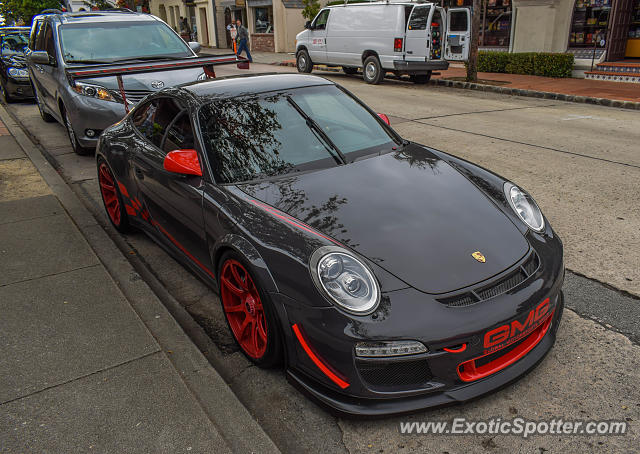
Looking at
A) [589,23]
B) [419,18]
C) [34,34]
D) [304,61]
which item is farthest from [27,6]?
[589,23]

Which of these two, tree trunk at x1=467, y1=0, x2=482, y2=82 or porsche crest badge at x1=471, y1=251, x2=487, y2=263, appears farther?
tree trunk at x1=467, y1=0, x2=482, y2=82

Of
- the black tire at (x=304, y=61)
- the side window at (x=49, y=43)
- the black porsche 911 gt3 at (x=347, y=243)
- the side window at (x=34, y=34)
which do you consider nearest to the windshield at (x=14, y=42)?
the side window at (x=34, y=34)

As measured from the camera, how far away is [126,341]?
10.7ft

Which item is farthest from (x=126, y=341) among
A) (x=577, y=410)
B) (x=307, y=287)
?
(x=577, y=410)

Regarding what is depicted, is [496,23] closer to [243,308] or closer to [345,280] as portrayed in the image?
[243,308]

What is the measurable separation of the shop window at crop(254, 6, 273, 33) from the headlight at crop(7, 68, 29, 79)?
1964 cm

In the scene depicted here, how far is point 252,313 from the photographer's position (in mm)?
2938

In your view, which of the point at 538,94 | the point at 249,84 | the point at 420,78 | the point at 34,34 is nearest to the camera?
the point at 249,84

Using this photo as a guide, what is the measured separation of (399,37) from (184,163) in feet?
42.0

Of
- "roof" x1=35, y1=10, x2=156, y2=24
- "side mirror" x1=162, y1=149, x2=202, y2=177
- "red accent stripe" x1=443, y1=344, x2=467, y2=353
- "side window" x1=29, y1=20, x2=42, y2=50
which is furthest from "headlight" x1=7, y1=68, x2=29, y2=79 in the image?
"red accent stripe" x1=443, y1=344, x2=467, y2=353

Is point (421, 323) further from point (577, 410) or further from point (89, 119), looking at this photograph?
point (89, 119)

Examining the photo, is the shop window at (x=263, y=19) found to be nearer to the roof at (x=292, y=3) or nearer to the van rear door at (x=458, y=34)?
the roof at (x=292, y=3)

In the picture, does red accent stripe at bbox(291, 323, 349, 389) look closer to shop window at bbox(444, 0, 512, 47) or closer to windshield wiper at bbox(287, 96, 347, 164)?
windshield wiper at bbox(287, 96, 347, 164)

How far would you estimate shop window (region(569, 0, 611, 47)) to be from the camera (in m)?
16.1
